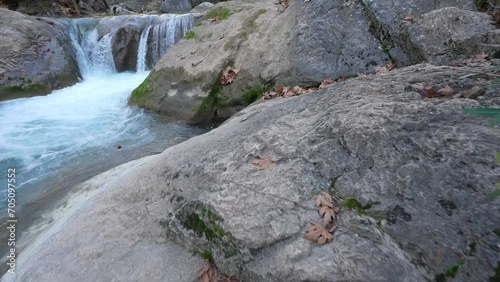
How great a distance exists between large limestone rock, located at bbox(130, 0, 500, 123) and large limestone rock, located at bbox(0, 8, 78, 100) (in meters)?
4.27

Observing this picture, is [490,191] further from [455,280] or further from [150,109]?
[150,109]

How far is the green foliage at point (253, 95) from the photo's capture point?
629 cm

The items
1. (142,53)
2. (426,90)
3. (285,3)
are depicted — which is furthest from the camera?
(142,53)

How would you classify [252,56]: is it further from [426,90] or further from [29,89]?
[29,89]

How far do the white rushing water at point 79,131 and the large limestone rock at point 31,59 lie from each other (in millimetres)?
397

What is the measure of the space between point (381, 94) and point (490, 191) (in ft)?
4.85

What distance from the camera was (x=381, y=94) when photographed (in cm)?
315

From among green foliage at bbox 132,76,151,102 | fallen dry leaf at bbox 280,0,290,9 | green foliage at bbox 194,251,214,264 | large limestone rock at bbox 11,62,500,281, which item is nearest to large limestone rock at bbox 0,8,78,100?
green foliage at bbox 132,76,151,102

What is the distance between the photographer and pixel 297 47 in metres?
6.04

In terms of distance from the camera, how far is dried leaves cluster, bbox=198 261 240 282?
7.15 feet

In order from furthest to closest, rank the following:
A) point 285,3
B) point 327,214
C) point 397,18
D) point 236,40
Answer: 1. point 285,3
2. point 236,40
3. point 397,18
4. point 327,214

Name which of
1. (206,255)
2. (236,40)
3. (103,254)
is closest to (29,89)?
(236,40)

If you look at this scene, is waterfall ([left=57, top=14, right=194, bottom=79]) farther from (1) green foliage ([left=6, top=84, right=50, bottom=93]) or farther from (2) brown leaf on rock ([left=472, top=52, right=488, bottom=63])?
(2) brown leaf on rock ([left=472, top=52, right=488, bottom=63])

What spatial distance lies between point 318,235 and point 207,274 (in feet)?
2.70
